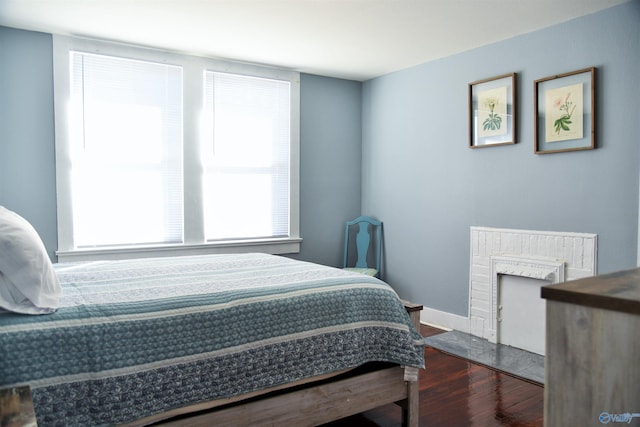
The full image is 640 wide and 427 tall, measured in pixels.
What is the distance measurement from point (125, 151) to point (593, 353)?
11.9 feet

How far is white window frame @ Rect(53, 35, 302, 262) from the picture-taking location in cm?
352

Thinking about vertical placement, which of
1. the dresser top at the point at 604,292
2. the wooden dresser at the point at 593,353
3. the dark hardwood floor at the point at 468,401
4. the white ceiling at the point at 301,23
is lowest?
the dark hardwood floor at the point at 468,401

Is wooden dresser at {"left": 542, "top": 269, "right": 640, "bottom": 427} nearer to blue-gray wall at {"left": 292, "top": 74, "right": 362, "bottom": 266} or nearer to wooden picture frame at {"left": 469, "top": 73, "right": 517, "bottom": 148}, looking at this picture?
wooden picture frame at {"left": 469, "top": 73, "right": 517, "bottom": 148}

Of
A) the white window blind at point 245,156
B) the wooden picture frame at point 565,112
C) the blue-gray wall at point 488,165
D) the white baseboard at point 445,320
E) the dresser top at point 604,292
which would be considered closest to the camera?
the dresser top at point 604,292

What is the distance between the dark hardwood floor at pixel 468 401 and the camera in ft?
8.02

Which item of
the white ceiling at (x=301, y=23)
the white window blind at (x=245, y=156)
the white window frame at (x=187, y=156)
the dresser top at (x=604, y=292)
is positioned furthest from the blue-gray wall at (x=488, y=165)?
the dresser top at (x=604, y=292)

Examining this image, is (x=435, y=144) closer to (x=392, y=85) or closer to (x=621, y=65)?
(x=392, y=85)

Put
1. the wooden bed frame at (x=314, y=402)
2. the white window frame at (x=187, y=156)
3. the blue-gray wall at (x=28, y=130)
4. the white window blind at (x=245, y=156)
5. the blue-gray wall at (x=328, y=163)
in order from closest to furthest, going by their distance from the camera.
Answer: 1. the wooden bed frame at (x=314, y=402)
2. the blue-gray wall at (x=28, y=130)
3. the white window frame at (x=187, y=156)
4. the white window blind at (x=245, y=156)
5. the blue-gray wall at (x=328, y=163)

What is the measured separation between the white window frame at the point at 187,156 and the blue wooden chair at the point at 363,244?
597 millimetres

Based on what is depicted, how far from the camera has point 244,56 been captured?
13.4ft

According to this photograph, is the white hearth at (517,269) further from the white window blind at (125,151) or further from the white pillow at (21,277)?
the white pillow at (21,277)

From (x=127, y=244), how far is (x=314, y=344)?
95.6 inches

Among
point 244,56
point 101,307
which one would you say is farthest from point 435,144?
Result: point 101,307

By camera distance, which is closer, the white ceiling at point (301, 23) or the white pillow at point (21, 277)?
the white pillow at point (21, 277)
